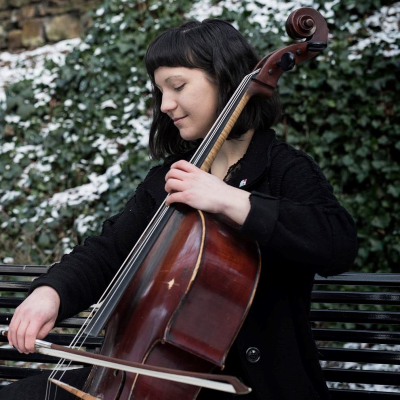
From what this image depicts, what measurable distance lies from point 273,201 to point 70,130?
381 centimetres

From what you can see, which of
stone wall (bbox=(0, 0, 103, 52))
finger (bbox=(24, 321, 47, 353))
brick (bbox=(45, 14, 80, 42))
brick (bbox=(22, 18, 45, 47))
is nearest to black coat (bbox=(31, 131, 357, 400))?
A: finger (bbox=(24, 321, 47, 353))

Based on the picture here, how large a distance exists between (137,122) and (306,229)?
3.38m

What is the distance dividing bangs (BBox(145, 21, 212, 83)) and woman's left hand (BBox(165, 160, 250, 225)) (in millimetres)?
414

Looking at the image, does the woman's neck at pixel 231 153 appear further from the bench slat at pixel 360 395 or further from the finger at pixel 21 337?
the bench slat at pixel 360 395

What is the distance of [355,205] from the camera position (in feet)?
12.2

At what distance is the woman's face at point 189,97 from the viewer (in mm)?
1757

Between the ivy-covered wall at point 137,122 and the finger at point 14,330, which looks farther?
the ivy-covered wall at point 137,122

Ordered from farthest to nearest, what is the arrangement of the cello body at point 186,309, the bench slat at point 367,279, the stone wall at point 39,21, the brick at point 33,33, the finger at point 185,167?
the brick at point 33,33
the stone wall at point 39,21
the bench slat at point 367,279
the finger at point 185,167
the cello body at point 186,309

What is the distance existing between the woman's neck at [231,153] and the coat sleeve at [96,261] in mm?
275

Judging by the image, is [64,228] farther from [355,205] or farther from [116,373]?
[116,373]

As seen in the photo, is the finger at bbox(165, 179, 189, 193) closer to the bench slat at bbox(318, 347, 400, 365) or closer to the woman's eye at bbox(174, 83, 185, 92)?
the woman's eye at bbox(174, 83, 185, 92)

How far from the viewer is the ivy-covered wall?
3.75m

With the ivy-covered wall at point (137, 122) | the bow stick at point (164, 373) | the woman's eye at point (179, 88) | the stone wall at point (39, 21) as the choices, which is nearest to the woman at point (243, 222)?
the woman's eye at point (179, 88)

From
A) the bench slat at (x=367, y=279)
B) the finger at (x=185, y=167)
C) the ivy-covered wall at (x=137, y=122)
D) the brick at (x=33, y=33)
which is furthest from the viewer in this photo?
the brick at (x=33, y=33)
